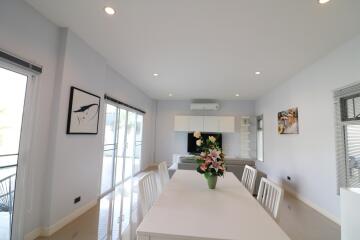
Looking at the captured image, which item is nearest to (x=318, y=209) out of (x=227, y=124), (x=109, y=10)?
(x=227, y=124)

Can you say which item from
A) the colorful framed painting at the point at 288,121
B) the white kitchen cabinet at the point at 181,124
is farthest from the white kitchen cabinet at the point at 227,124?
the colorful framed painting at the point at 288,121

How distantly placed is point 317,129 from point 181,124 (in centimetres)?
468

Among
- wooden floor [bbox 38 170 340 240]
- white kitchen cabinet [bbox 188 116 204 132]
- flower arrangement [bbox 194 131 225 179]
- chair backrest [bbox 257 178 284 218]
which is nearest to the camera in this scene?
chair backrest [bbox 257 178 284 218]

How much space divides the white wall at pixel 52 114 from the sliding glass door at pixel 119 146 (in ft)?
3.25

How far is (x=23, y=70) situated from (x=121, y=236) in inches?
93.5

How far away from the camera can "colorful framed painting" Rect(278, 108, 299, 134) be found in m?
4.09

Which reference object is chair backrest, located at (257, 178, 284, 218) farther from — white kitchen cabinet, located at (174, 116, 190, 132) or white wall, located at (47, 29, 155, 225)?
white kitchen cabinet, located at (174, 116, 190, 132)

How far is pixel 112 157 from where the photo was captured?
444 cm

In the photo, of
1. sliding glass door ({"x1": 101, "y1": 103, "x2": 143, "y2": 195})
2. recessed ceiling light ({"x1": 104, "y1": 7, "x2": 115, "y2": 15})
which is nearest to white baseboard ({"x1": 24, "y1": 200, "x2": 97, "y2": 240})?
sliding glass door ({"x1": 101, "y1": 103, "x2": 143, "y2": 195})

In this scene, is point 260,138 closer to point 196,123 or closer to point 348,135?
point 196,123

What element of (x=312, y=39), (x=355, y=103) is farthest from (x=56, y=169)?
(x=355, y=103)

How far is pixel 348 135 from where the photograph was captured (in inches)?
109

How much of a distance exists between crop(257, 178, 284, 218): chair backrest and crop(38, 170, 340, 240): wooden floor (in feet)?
1.06

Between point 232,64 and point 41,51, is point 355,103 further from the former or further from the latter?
point 41,51
